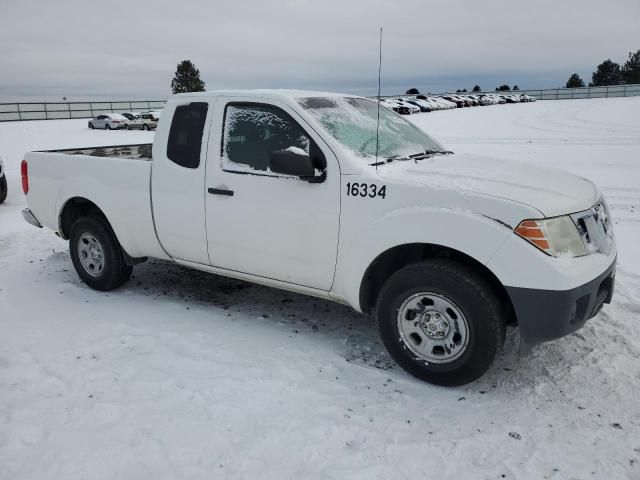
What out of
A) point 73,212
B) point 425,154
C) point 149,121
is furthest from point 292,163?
point 149,121

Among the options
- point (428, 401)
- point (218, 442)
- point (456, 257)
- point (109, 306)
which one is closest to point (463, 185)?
point (456, 257)

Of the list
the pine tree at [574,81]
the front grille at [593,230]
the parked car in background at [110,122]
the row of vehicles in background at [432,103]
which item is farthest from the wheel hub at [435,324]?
the pine tree at [574,81]

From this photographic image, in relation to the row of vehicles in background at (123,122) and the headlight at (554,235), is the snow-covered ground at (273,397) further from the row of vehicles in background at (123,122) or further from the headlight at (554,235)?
the row of vehicles in background at (123,122)

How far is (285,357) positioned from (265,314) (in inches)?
34.9

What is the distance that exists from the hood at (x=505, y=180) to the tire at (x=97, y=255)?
9.40 feet

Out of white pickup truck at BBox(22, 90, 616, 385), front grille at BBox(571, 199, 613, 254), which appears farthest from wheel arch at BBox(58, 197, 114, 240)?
front grille at BBox(571, 199, 613, 254)

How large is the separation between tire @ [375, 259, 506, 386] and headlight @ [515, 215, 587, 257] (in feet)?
1.34

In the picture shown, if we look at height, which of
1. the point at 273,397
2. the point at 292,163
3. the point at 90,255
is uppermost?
the point at 292,163

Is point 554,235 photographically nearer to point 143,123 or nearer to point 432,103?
point 143,123

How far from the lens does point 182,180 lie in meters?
4.41

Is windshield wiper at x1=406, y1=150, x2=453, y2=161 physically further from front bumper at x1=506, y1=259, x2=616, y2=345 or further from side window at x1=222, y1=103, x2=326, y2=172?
front bumper at x1=506, y1=259, x2=616, y2=345

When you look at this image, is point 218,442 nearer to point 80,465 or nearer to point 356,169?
point 80,465

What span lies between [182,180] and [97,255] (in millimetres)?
1526

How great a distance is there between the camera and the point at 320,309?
4867mm
